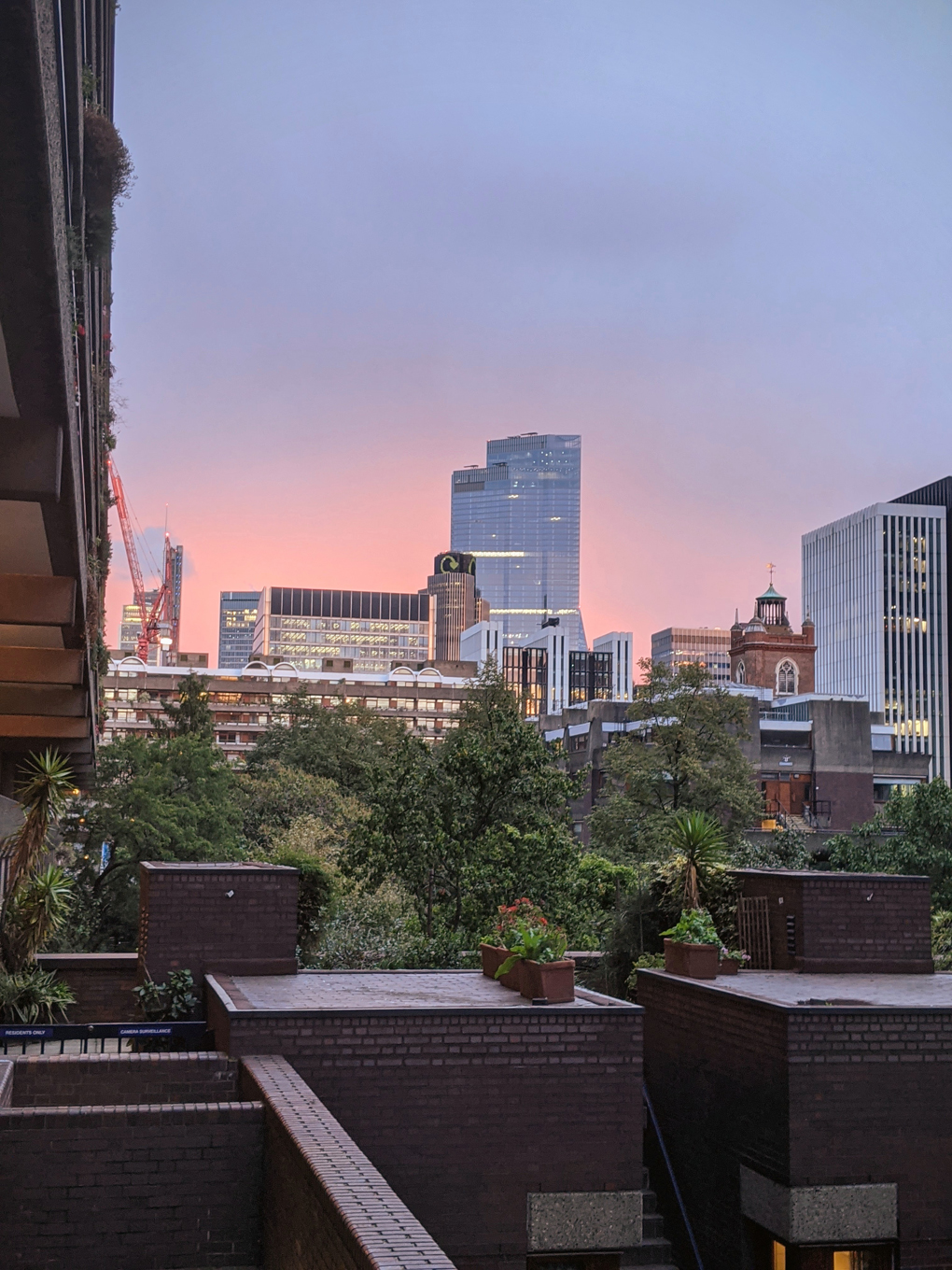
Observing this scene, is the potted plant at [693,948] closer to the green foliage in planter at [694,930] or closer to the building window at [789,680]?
the green foliage in planter at [694,930]

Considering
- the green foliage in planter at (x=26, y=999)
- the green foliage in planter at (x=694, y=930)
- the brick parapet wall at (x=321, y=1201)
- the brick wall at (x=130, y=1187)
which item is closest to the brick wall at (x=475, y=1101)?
the brick parapet wall at (x=321, y=1201)

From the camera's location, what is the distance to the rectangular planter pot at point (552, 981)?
1228 cm

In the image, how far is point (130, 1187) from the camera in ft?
28.5

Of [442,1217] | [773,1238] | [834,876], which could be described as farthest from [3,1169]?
[834,876]

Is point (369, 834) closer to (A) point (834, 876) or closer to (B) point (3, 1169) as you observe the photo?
(A) point (834, 876)

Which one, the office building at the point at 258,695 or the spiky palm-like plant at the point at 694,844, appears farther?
the office building at the point at 258,695

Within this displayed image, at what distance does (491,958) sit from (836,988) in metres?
3.91

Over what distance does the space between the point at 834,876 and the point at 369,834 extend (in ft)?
33.2

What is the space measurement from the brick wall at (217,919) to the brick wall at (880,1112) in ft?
19.0

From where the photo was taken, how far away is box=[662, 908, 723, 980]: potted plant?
14.6 metres

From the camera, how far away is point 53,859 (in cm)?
3791

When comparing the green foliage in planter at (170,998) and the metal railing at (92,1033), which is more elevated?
the green foliage in planter at (170,998)

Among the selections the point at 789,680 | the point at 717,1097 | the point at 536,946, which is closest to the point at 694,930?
the point at 717,1097

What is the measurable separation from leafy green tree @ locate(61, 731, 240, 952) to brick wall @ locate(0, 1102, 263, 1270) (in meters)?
27.5
